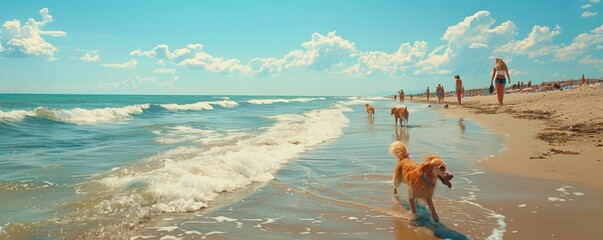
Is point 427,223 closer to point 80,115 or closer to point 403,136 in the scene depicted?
point 403,136

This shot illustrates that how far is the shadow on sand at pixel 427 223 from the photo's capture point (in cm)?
417

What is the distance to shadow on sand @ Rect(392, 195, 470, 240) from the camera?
13.7 feet

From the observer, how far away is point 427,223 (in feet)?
15.0

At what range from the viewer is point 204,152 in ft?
33.1

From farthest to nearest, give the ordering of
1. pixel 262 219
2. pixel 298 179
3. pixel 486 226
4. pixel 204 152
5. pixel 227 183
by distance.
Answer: pixel 204 152
pixel 298 179
pixel 227 183
pixel 262 219
pixel 486 226

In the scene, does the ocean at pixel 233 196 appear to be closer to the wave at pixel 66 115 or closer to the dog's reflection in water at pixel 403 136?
the dog's reflection in water at pixel 403 136

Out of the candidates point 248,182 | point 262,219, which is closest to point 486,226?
point 262,219

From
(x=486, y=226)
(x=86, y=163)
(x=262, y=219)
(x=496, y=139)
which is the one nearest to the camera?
(x=486, y=226)

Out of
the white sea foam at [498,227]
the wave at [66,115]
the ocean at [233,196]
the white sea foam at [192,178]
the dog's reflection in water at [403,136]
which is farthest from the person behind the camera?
the wave at [66,115]

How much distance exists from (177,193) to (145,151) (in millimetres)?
5565

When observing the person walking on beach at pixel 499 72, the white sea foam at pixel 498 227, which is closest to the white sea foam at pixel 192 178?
the white sea foam at pixel 498 227

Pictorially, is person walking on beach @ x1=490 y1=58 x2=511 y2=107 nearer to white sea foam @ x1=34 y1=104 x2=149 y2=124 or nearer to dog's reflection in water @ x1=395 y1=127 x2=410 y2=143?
dog's reflection in water @ x1=395 y1=127 x2=410 y2=143

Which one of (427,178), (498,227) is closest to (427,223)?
(427,178)

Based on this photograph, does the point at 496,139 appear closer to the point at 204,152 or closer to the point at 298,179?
the point at 298,179
